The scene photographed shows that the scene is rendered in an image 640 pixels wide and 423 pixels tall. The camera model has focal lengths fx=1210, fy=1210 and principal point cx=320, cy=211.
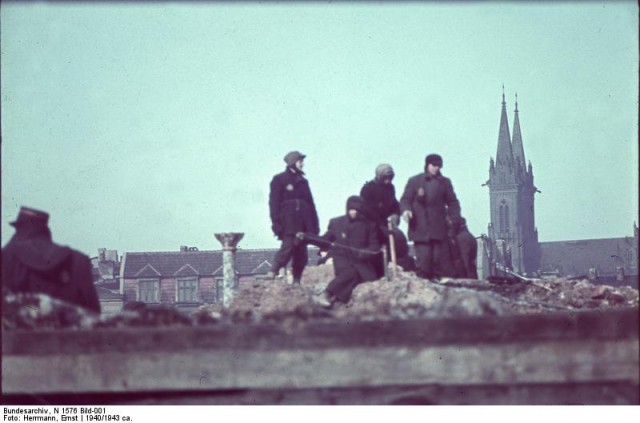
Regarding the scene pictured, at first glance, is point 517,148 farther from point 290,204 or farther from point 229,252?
point 290,204

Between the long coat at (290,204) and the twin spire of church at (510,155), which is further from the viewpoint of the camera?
the twin spire of church at (510,155)

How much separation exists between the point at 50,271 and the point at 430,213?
21.1 ft

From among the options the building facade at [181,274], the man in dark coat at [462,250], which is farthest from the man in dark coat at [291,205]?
the building facade at [181,274]

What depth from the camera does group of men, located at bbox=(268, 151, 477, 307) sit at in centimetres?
1475

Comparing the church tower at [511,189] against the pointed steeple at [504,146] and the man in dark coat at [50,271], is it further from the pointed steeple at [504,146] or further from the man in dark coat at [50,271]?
the man in dark coat at [50,271]

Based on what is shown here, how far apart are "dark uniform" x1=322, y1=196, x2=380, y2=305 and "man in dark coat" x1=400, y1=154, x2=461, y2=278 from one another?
0.52m

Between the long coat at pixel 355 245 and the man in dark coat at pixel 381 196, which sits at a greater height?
the man in dark coat at pixel 381 196

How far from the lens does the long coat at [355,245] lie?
14.8 m

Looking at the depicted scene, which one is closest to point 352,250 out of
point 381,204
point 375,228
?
point 375,228

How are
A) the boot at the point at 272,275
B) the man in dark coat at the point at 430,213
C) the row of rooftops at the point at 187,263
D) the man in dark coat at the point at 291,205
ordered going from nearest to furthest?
the man in dark coat at the point at 430,213 < the man in dark coat at the point at 291,205 < the boot at the point at 272,275 < the row of rooftops at the point at 187,263

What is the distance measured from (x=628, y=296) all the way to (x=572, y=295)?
74 centimetres

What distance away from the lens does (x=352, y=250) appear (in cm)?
1485

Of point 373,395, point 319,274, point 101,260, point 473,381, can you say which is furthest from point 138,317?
point 101,260

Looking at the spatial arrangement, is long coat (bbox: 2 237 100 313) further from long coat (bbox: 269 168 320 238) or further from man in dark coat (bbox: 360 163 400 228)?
man in dark coat (bbox: 360 163 400 228)
